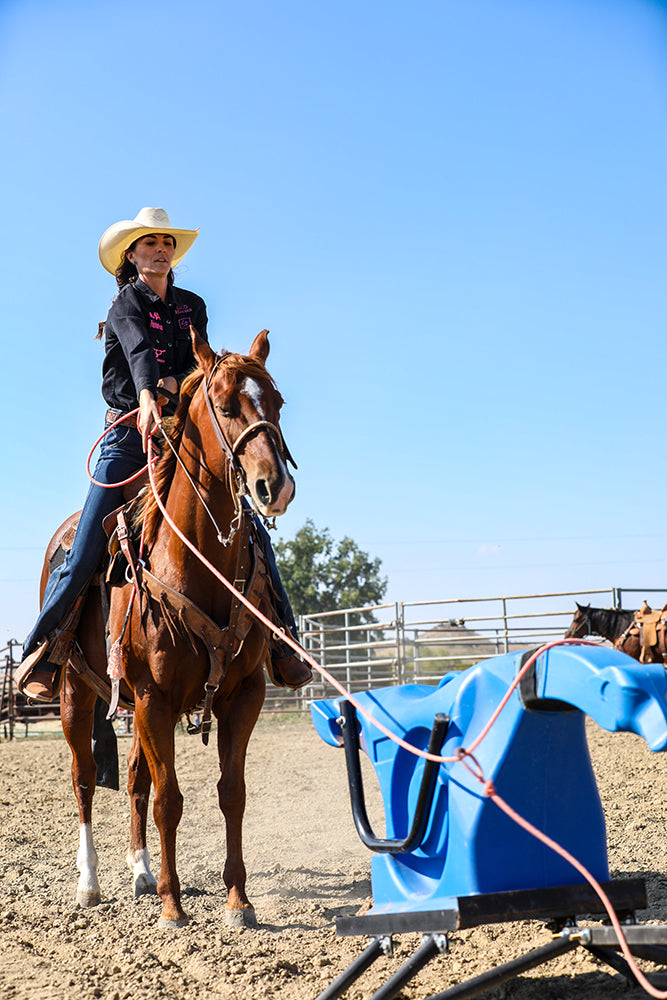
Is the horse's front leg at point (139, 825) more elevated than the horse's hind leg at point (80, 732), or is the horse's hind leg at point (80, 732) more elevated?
the horse's hind leg at point (80, 732)

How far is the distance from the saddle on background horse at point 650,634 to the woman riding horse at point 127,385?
23.1 feet

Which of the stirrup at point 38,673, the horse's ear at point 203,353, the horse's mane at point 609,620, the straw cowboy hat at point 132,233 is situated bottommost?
the stirrup at point 38,673

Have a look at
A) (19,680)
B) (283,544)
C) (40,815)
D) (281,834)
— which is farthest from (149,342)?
(283,544)

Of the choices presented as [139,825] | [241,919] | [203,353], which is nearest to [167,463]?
[203,353]

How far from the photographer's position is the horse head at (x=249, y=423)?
3729 mm

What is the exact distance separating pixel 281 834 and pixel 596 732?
212 inches

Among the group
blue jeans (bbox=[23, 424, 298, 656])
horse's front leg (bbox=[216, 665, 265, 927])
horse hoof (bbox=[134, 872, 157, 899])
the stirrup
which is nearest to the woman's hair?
blue jeans (bbox=[23, 424, 298, 656])

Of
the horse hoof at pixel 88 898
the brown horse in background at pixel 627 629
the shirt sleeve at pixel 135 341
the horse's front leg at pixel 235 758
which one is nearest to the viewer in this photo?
the horse's front leg at pixel 235 758

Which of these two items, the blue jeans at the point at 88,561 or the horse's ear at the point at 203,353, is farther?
the blue jeans at the point at 88,561

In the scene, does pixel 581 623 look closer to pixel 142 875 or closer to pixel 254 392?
pixel 142 875

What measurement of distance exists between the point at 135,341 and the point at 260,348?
3.02 ft

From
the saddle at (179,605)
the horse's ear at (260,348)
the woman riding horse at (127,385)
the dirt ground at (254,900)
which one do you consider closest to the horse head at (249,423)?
the horse's ear at (260,348)

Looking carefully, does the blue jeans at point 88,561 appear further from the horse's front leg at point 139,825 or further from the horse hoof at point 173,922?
the horse hoof at point 173,922

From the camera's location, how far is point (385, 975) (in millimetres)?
3250
